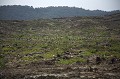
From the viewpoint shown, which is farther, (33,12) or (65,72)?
(33,12)

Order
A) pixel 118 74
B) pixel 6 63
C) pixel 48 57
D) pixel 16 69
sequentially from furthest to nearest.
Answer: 1. pixel 48 57
2. pixel 6 63
3. pixel 16 69
4. pixel 118 74

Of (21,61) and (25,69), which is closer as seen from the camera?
(25,69)

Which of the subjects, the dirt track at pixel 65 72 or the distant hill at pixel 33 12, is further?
the distant hill at pixel 33 12

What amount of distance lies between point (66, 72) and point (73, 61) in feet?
15.7

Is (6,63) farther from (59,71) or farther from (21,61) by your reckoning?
(59,71)

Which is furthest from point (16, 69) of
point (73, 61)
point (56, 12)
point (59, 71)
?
point (56, 12)

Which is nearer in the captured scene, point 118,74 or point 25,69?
point 118,74

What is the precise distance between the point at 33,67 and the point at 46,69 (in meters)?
1.81

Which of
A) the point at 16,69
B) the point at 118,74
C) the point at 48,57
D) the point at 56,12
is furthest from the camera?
the point at 56,12

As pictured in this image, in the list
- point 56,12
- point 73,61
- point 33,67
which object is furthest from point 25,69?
point 56,12

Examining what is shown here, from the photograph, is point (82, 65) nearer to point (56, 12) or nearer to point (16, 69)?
point (16, 69)

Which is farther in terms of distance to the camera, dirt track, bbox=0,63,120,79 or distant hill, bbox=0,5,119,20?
distant hill, bbox=0,5,119,20

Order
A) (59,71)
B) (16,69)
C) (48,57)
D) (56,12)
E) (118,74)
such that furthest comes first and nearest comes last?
(56,12) < (48,57) < (16,69) < (59,71) < (118,74)

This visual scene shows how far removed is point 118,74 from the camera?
1845 centimetres
